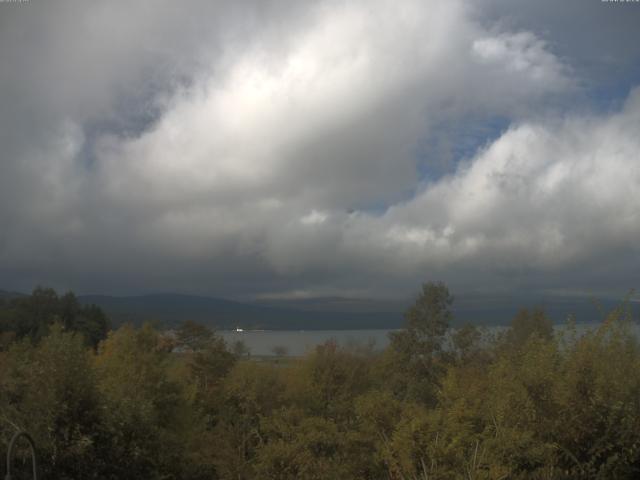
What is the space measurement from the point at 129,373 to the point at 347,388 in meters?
15.2

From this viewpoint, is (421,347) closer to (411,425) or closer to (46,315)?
(411,425)

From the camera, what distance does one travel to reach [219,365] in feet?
178

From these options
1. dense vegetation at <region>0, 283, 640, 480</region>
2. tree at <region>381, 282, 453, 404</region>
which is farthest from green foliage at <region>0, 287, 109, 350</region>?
dense vegetation at <region>0, 283, 640, 480</region>

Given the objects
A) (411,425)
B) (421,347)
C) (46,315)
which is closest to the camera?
→ (411,425)

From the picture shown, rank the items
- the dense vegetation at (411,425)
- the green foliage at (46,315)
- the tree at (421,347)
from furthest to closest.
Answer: the green foliage at (46,315) → the tree at (421,347) → the dense vegetation at (411,425)

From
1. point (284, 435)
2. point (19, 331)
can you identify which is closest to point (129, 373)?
point (284, 435)

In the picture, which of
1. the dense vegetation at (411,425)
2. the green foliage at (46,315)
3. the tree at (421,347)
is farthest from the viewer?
the green foliage at (46,315)

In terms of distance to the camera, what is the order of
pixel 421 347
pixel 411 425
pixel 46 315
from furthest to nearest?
1. pixel 46 315
2. pixel 421 347
3. pixel 411 425

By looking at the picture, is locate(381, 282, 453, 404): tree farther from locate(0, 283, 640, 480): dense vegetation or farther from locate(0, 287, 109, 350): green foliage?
locate(0, 287, 109, 350): green foliage

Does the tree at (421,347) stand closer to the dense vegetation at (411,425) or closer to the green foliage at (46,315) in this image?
the dense vegetation at (411,425)

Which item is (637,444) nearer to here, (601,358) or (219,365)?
(601,358)

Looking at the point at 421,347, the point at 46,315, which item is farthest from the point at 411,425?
the point at 46,315

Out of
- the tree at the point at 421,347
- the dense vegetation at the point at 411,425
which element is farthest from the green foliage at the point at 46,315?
the dense vegetation at the point at 411,425

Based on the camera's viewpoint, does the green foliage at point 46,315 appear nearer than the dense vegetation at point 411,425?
No
